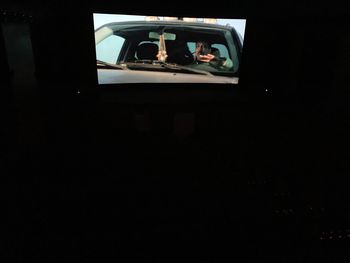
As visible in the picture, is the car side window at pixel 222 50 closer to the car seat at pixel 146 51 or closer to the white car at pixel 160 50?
the white car at pixel 160 50

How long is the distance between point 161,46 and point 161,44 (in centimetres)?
2

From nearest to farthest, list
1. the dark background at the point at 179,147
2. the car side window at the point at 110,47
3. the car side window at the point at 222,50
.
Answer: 1. the dark background at the point at 179,147
2. the car side window at the point at 110,47
3. the car side window at the point at 222,50

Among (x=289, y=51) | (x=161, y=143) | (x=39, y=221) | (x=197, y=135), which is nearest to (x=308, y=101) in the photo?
(x=289, y=51)

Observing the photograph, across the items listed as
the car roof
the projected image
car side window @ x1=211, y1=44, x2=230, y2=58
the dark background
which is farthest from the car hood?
the car roof

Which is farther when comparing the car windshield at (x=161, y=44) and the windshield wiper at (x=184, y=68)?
the windshield wiper at (x=184, y=68)

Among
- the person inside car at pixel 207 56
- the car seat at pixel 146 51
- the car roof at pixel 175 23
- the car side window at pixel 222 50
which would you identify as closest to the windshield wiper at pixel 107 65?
the car seat at pixel 146 51

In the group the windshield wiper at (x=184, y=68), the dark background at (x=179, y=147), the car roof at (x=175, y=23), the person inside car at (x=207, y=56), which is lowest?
the dark background at (x=179, y=147)

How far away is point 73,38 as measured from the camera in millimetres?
2791

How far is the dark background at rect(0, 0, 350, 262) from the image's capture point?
1496mm

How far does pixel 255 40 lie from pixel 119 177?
2330 mm

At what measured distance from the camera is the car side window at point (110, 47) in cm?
274

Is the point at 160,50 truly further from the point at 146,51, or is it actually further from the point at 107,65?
the point at 107,65

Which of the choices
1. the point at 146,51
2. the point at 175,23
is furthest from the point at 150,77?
the point at 175,23

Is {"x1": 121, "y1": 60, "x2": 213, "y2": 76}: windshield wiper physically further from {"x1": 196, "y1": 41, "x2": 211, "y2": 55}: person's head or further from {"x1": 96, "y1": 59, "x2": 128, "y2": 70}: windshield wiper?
{"x1": 196, "y1": 41, "x2": 211, "y2": 55}: person's head
